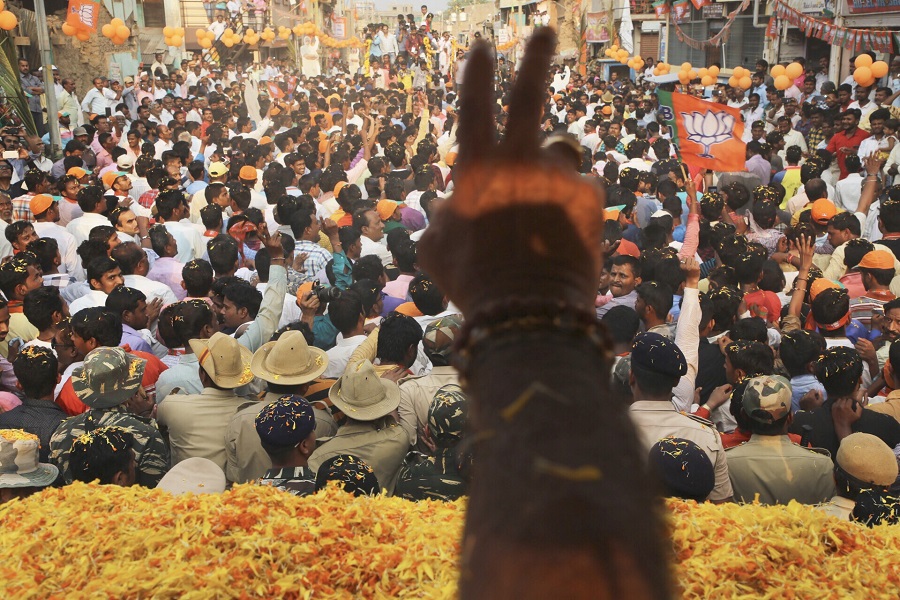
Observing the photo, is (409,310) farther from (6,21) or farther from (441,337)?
(6,21)

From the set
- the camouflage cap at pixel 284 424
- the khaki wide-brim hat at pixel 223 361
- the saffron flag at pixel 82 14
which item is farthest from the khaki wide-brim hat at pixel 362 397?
the saffron flag at pixel 82 14

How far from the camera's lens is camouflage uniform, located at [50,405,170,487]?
3.95 metres

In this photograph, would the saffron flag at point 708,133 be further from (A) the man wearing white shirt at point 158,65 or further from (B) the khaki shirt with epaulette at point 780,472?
(A) the man wearing white shirt at point 158,65

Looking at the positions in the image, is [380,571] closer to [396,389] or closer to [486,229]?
[486,229]

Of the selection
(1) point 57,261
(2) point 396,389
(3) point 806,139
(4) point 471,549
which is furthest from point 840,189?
(4) point 471,549

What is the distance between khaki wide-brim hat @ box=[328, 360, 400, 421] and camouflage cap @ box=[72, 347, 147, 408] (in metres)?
1.06

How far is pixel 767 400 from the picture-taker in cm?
384

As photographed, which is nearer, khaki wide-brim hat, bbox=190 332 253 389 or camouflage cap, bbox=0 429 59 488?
camouflage cap, bbox=0 429 59 488

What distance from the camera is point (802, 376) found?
4.98 meters

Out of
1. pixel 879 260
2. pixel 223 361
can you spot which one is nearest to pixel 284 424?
pixel 223 361

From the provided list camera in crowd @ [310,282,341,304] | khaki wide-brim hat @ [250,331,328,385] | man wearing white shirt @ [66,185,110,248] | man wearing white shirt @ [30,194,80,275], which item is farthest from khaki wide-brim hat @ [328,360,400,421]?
man wearing white shirt @ [66,185,110,248]

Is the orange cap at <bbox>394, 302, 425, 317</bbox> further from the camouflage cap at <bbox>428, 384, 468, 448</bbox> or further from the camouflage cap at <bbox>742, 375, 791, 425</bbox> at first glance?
the camouflage cap at <bbox>742, 375, 791, 425</bbox>

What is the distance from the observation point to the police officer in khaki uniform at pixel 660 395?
3.90 m

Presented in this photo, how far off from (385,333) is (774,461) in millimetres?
2369
